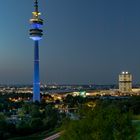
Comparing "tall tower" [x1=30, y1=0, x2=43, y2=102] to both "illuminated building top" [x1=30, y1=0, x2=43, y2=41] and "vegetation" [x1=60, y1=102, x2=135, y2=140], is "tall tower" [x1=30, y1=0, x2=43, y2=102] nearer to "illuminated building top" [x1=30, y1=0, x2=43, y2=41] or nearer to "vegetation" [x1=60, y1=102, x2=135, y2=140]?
"illuminated building top" [x1=30, y1=0, x2=43, y2=41]

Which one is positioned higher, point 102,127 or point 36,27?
point 36,27

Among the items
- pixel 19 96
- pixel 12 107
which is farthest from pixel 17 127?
pixel 19 96

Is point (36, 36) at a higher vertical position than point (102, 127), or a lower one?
higher

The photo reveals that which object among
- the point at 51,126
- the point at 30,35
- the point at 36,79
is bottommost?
the point at 51,126

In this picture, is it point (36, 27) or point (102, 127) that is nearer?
point (102, 127)

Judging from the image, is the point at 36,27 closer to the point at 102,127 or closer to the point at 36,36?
the point at 36,36

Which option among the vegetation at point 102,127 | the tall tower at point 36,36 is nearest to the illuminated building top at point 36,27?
the tall tower at point 36,36

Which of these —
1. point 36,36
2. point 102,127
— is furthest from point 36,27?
point 102,127

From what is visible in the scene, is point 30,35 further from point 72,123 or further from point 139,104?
point 72,123

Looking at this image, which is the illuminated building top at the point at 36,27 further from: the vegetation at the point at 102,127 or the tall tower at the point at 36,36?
the vegetation at the point at 102,127

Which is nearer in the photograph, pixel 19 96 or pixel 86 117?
pixel 86 117

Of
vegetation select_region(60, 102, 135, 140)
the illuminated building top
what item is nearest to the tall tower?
the illuminated building top
